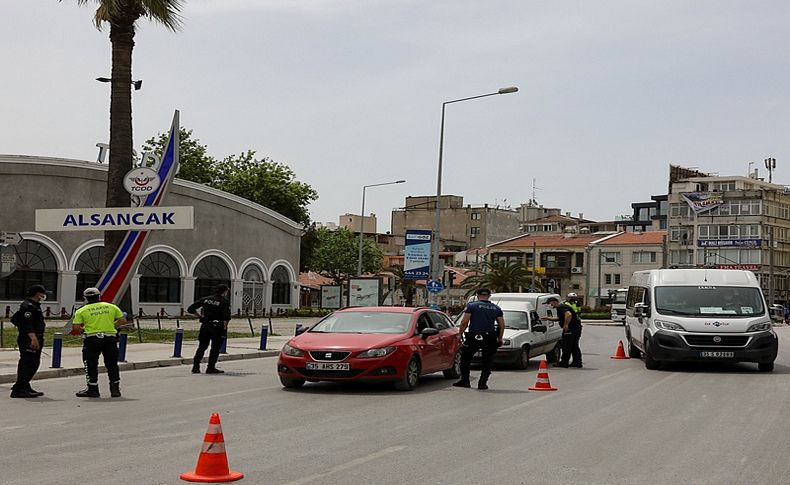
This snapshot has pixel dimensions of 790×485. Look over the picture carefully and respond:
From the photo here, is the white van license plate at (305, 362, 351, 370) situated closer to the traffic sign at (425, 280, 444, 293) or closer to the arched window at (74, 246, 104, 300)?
the traffic sign at (425, 280, 444, 293)

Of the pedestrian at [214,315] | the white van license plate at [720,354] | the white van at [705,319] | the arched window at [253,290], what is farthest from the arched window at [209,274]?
the white van license plate at [720,354]

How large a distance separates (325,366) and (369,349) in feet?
2.34

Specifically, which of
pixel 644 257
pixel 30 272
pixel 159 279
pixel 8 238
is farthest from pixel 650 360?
pixel 644 257

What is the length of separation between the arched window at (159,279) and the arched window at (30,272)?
5.58 metres

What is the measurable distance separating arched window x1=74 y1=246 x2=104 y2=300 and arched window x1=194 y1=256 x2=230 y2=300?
680 cm

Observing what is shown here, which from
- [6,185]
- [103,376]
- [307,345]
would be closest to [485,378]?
[307,345]

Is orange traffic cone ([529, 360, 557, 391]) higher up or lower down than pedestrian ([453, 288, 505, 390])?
lower down

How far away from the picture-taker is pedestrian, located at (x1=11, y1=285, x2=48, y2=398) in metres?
14.9

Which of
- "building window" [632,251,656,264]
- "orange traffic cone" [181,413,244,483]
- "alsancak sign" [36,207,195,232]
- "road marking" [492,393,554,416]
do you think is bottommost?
"road marking" [492,393,554,416]

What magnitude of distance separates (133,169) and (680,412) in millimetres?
21071

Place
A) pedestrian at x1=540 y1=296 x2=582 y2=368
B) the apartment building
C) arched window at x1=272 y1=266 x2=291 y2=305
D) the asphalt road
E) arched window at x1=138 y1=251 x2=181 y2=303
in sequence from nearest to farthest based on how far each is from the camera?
the asphalt road
pedestrian at x1=540 y1=296 x2=582 y2=368
arched window at x1=138 y1=251 x2=181 y2=303
arched window at x1=272 y1=266 x2=291 y2=305
the apartment building

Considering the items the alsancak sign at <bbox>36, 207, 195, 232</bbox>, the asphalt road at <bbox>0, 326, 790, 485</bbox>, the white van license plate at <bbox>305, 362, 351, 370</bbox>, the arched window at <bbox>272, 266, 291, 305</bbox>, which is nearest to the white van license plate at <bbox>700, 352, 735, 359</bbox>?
the asphalt road at <bbox>0, 326, 790, 485</bbox>

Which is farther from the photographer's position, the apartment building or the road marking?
the apartment building

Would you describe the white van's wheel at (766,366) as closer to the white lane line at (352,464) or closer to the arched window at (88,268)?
the white lane line at (352,464)
